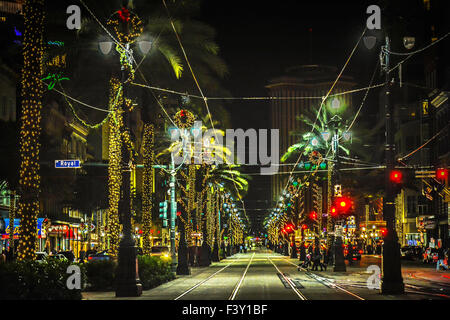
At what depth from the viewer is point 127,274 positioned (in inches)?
1094

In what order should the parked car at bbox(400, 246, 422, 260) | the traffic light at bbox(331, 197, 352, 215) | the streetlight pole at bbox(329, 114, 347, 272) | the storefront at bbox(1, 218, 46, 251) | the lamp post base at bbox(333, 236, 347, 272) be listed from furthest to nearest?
the parked car at bbox(400, 246, 422, 260) → the storefront at bbox(1, 218, 46, 251) → the lamp post base at bbox(333, 236, 347, 272) → the streetlight pole at bbox(329, 114, 347, 272) → the traffic light at bbox(331, 197, 352, 215)

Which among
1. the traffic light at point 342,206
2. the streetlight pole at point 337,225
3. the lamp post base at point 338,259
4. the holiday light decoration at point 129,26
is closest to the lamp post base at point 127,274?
the holiday light decoration at point 129,26

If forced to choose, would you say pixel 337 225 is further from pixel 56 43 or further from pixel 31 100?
pixel 31 100

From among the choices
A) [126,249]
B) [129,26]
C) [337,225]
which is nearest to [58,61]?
[129,26]

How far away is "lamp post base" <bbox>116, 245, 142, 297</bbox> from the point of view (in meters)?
27.7

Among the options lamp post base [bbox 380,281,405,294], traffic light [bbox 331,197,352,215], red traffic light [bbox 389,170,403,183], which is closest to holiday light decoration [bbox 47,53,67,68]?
red traffic light [bbox 389,170,403,183]

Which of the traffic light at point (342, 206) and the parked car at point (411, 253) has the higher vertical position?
the traffic light at point (342, 206)

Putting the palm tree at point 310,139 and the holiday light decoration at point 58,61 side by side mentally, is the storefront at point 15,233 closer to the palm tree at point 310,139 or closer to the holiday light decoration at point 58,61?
the holiday light decoration at point 58,61

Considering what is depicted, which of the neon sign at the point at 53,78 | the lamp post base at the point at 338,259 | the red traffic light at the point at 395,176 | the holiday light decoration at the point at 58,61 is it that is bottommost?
the lamp post base at the point at 338,259

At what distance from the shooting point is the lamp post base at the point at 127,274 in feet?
90.8

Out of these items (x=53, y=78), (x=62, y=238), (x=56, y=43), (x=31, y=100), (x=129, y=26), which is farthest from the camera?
(x=62, y=238)

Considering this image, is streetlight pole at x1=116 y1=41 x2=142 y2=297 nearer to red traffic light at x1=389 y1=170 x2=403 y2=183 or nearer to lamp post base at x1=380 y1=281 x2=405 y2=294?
lamp post base at x1=380 y1=281 x2=405 y2=294

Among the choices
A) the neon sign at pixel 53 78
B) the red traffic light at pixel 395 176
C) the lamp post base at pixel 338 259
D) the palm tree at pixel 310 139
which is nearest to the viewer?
the red traffic light at pixel 395 176

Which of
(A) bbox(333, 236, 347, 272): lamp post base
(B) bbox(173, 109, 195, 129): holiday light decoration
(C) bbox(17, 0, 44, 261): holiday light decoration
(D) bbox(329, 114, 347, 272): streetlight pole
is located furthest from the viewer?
(A) bbox(333, 236, 347, 272): lamp post base
